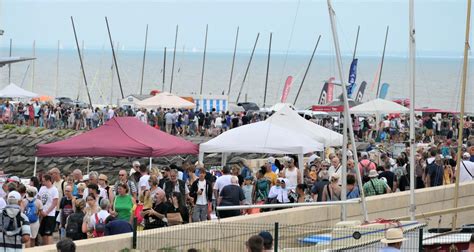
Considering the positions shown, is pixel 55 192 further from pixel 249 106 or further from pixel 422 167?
A: pixel 249 106

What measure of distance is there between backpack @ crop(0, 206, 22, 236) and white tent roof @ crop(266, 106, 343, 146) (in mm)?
18752

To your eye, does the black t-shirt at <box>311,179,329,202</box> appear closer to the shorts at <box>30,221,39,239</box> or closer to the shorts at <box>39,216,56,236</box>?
the shorts at <box>39,216,56,236</box>

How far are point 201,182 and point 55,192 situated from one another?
3206 mm

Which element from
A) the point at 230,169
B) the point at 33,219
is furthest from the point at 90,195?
the point at 230,169

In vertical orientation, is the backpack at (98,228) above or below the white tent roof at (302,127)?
below

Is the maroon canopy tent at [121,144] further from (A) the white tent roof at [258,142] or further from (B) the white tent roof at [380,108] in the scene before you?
(B) the white tent roof at [380,108]

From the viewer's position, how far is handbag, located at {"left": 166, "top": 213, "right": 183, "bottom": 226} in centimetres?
1934

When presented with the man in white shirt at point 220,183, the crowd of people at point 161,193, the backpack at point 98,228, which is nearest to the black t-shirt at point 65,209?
the crowd of people at point 161,193

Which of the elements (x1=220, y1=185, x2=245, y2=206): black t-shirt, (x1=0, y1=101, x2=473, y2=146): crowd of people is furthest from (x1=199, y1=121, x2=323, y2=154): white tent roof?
(x1=0, y1=101, x2=473, y2=146): crowd of people

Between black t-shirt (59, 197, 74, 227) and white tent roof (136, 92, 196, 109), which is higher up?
black t-shirt (59, 197, 74, 227)

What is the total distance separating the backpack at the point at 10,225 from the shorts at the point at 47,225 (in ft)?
16.8

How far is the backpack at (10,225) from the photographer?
47.5 ft

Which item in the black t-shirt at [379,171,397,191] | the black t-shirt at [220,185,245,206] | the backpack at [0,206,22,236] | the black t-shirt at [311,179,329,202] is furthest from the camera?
the black t-shirt at [379,171,397,191]

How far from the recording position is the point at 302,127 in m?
33.8
